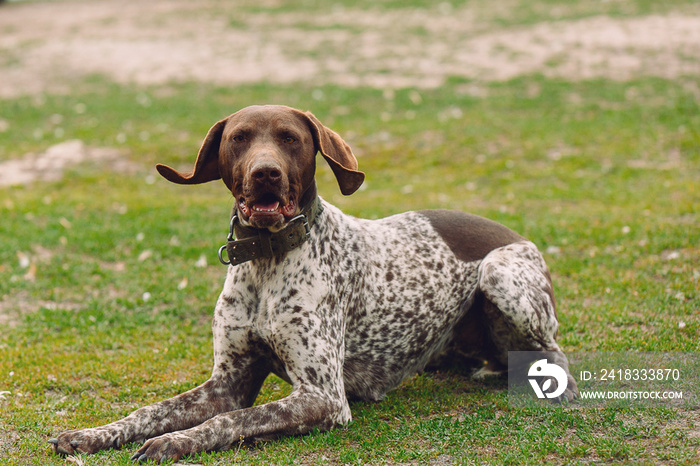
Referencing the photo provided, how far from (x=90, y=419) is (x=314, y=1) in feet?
74.5

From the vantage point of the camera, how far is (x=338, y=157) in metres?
5.10

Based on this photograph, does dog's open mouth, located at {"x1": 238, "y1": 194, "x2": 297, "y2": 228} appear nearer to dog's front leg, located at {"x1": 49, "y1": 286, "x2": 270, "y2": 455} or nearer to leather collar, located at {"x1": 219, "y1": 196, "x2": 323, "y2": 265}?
leather collar, located at {"x1": 219, "y1": 196, "x2": 323, "y2": 265}

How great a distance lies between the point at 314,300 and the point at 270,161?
39.4 inches

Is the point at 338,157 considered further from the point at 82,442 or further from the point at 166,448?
the point at 82,442

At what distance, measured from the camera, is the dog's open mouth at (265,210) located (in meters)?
4.65

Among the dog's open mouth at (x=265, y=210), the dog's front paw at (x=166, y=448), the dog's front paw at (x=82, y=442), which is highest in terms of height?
the dog's open mouth at (x=265, y=210)

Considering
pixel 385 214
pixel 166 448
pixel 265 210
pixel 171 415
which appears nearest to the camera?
pixel 166 448

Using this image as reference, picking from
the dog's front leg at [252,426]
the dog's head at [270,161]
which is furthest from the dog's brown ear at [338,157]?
the dog's front leg at [252,426]

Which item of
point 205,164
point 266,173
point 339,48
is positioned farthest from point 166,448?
point 339,48

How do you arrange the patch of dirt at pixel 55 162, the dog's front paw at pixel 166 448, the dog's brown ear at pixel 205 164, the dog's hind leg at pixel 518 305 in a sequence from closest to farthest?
the dog's front paw at pixel 166 448, the dog's brown ear at pixel 205 164, the dog's hind leg at pixel 518 305, the patch of dirt at pixel 55 162

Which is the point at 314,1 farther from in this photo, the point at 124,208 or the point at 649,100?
the point at 124,208

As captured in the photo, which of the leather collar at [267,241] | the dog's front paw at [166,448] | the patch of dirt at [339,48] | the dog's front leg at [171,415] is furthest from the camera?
the patch of dirt at [339,48]

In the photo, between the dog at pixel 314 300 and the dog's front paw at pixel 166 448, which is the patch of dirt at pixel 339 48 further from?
the dog's front paw at pixel 166 448

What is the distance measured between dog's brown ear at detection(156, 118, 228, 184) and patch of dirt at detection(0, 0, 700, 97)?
42.4 feet
